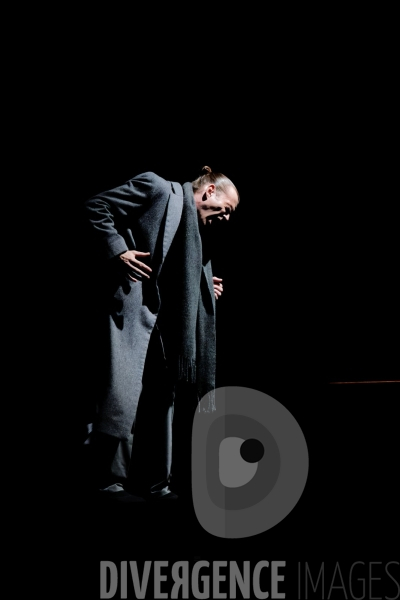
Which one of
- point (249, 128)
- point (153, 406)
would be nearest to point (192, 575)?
point (153, 406)

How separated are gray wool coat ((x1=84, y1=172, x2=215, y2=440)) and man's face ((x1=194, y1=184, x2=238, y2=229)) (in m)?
0.09

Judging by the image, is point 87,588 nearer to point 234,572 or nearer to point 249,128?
point 234,572

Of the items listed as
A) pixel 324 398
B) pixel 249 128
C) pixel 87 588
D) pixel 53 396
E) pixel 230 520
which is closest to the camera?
pixel 87 588

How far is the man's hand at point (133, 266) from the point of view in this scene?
1332 millimetres

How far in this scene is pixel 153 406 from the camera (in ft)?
4.73

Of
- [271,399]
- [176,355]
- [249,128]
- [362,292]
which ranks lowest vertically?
[271,399]

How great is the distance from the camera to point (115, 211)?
1411 millimetres

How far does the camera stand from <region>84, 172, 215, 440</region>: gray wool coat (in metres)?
1.27

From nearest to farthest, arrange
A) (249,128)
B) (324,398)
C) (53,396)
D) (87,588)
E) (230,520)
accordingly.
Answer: (87,588), (230,520), (324,398), (53,396), (249,128)

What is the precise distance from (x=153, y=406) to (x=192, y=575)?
56 centimetres
